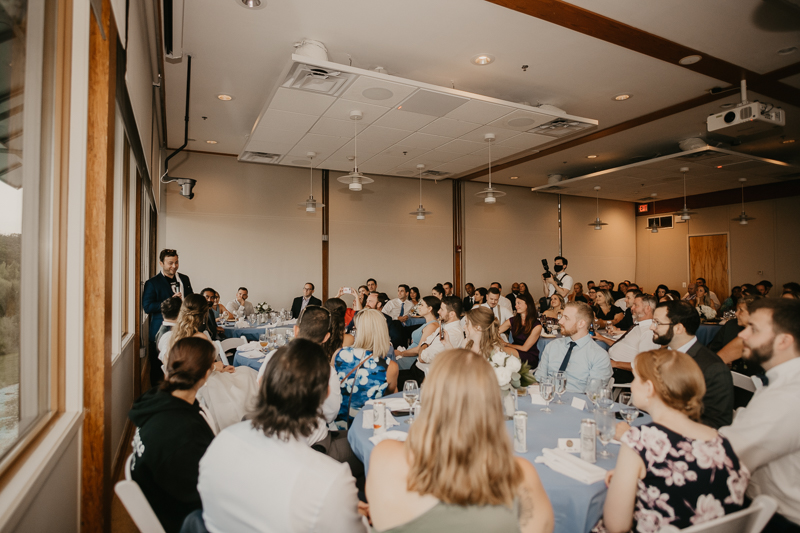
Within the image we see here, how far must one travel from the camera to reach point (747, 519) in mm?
1546

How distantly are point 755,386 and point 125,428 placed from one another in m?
5.30

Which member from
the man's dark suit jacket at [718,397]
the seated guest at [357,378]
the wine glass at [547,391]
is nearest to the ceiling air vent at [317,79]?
the seated guest at [357,378]

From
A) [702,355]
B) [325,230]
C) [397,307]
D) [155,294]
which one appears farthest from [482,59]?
[325,230]

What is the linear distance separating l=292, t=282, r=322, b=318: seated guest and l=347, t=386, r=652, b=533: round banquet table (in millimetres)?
5935

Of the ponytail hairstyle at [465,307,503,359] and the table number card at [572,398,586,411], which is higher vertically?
the ponytail hairstyle at [465,307,503,359]

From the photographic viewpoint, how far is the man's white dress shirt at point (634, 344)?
4.70m

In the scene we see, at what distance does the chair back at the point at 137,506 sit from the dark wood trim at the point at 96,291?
0.64 meters

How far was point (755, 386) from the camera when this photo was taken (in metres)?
3.30

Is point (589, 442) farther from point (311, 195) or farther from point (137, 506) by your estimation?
point (311, 195)

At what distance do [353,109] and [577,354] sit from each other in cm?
391

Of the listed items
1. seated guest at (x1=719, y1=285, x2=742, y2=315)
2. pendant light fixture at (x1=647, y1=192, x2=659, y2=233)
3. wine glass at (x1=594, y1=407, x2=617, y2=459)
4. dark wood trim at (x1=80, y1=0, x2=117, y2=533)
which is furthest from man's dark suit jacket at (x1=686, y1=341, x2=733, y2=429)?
pendant light fixture at (x1=647, y1=192, x2=659, y2=233)

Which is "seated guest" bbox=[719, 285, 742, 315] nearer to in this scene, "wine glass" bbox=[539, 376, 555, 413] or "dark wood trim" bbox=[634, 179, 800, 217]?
"dark wood trim" bbox=[634, 179, 800, 217]

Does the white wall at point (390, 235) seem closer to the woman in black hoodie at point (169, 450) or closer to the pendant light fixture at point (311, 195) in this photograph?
the pendant light fixture at point (311, 195)

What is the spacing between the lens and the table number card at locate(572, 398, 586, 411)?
2.80 metres
